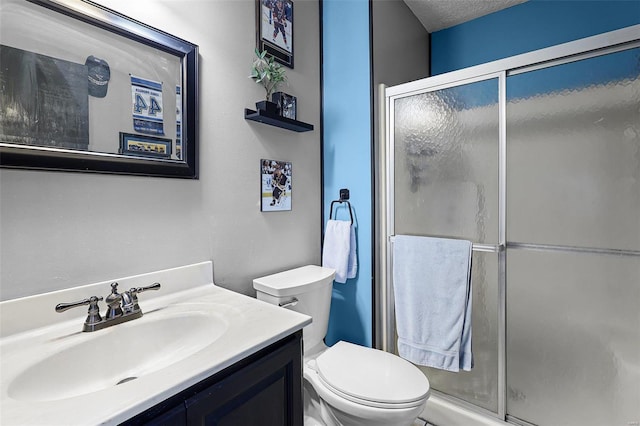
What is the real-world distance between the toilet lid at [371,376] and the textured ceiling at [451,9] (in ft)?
7.39

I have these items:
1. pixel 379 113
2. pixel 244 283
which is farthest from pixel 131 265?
pixel 379 113

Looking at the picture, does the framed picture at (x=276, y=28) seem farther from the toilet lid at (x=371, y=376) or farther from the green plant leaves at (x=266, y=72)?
the toilet lid at (x=371, y=376)

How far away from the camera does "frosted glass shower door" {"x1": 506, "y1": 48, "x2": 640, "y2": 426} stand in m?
1.16

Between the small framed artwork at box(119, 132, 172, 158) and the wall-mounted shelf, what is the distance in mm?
420

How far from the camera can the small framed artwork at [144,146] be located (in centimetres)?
103

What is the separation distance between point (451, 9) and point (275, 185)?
6.01ft

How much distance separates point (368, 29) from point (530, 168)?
1.14m

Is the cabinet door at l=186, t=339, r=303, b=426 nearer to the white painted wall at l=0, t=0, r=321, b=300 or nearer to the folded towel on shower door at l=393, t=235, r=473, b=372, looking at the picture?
the white painted wall at l=0, t=0, r=321, b=300

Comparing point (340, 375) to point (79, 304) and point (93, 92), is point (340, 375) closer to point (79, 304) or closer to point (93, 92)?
point (79, 304)

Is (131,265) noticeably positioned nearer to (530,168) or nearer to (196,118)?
(196,118)

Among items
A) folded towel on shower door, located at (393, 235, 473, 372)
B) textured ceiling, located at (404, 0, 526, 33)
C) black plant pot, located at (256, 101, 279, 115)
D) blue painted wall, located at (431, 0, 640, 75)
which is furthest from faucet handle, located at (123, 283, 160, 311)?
blue painted wall, located at (431, 0, 640, 75)

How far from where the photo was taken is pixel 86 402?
0.55 metres

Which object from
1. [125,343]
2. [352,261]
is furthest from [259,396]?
[352,261]

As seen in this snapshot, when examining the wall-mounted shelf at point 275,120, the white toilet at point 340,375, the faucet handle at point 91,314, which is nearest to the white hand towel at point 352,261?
the white toilet at point 340,375
